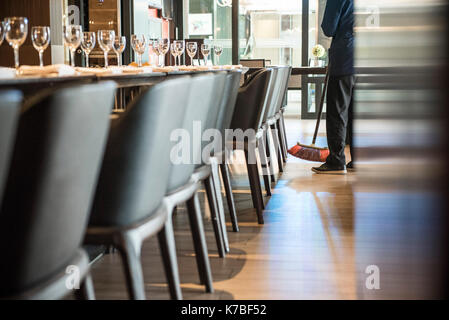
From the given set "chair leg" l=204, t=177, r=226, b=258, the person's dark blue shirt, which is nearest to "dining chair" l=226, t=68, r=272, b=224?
"chair leg" l=204, t=177, r=226, b=258

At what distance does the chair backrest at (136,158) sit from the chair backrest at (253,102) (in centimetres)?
198

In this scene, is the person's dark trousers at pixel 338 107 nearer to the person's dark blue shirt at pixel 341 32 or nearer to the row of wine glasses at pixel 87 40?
the person's dark blue shirt at pixel 341 32

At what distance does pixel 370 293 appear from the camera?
2125 millimetres

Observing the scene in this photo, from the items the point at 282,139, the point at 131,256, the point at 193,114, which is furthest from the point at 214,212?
the point at 282,139

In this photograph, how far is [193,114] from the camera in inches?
73.4

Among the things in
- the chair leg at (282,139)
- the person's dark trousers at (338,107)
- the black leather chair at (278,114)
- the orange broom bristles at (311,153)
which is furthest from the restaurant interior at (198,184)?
the chair leg at (282,139)

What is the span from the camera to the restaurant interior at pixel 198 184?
88cm

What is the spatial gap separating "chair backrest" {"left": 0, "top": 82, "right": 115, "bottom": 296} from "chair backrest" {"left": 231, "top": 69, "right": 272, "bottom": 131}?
2386mm

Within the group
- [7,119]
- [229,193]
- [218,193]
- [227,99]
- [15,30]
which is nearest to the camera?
[7,119]

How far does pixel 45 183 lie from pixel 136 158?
1.30 ft

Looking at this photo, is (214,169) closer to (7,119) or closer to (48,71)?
(48,71)

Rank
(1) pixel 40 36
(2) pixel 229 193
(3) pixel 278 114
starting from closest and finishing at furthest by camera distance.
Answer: (1) pixel 40 36 → (2) pixel 229 193 → (3) pixel 278 114

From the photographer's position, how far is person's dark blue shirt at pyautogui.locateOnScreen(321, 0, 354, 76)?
189 inches
